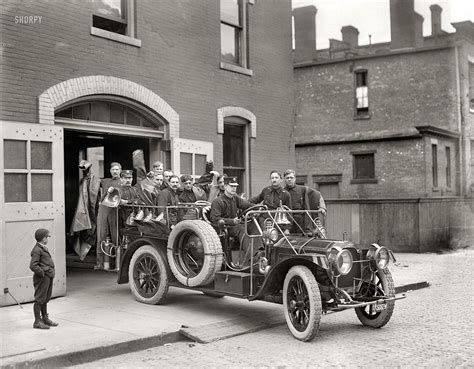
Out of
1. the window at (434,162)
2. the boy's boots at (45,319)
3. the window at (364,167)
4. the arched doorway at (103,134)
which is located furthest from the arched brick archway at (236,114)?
the window at (434,162)

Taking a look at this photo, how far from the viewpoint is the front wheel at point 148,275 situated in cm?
890

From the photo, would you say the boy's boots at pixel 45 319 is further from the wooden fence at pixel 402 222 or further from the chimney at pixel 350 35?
the chimney at pixel 350 35

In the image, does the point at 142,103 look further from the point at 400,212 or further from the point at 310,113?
the point at 310,113

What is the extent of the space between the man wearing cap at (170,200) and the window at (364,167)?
59.0ft

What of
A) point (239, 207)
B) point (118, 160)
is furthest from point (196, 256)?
point (118, 160)

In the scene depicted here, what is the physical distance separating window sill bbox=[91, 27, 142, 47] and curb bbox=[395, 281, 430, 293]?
265 inches

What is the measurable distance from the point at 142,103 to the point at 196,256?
3.80m

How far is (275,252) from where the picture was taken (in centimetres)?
773

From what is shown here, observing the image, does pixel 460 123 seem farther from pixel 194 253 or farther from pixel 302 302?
pixel 302 302

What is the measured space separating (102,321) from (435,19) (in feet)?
106

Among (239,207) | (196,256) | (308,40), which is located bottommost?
(196,256)

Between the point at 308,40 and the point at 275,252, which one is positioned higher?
the point at 308,40

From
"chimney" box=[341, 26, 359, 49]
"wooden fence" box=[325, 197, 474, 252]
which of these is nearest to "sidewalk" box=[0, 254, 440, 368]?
"wooden fence" box=[325, 197, 474, 252]

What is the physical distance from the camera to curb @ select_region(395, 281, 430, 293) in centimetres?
1111
